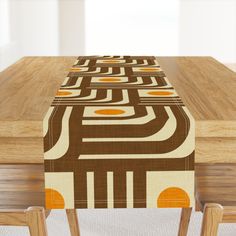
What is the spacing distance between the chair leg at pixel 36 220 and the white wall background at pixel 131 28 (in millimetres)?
5432

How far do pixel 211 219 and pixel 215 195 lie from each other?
20cm

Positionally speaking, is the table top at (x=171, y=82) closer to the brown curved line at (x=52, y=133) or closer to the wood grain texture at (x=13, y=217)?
the brown curved line at (x=52, y=133)

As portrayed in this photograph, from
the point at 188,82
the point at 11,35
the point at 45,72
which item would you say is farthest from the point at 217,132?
the point at 11,35

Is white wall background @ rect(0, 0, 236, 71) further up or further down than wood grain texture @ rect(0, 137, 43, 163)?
further down

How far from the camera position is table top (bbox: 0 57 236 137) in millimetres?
1220

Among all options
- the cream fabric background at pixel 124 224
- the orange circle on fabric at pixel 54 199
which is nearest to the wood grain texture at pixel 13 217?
the orange circle on fabric at pixel 54 199

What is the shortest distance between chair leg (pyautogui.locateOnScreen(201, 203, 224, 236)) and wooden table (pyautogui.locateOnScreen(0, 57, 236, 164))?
0.16m

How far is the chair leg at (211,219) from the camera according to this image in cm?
135

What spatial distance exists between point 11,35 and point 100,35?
1215 millimetres

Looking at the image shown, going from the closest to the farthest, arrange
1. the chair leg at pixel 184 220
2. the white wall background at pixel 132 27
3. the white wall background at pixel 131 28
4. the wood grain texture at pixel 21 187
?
Result: the wood grain texture at pixel 21 187, the chair leg at pixel 184 220, the white wall background at pixel 131 28, the white wall background at pixel 132 27

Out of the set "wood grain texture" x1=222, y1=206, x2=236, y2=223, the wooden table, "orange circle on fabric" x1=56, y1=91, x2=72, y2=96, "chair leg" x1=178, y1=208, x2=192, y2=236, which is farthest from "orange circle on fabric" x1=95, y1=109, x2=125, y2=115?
"chair leg" x1=178, y1=208, x2=192, y2=236

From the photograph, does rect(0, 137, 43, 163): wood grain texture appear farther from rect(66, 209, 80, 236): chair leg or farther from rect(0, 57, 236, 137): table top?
rect(66, 209, 80, 236): chair leg

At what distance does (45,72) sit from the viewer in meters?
2.03

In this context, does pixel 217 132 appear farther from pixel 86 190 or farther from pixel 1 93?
pixel 1 93
